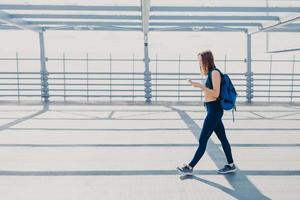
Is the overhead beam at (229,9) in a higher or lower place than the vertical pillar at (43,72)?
higher

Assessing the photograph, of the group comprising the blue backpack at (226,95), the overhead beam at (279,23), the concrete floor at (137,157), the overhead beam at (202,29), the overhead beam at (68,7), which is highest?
the overhead beam at (68,7)

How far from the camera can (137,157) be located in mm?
5535

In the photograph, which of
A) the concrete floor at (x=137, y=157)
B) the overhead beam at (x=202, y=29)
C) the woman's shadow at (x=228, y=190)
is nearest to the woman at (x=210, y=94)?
the woman's shadow at (x=228, y=190)

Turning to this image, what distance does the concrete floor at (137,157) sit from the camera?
4.12 meters

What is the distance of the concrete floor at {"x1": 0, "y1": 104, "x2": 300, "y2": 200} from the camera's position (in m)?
4.12

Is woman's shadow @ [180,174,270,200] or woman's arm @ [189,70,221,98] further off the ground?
woman's arm @ [189,70,221,98]

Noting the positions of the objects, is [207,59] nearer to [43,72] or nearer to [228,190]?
[228,190]

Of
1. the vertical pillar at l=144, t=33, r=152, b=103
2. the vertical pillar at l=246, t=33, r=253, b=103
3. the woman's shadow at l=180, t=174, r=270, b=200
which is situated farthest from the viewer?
the vertical pillar at l=246, t=33, r=253, b=103

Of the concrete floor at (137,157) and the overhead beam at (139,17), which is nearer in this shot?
the concrete floor at (137,157)

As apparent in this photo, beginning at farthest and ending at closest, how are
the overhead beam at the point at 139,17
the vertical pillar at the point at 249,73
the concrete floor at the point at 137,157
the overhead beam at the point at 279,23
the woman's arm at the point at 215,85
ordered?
1. the vertical pillar at the point at 249,73
2. the overhead beam at the point at 139,17
3. the overhead beam at the point at 279,23
4. the woman's arm at the point at 215,85
5. the concrete floor at the point at 137,157

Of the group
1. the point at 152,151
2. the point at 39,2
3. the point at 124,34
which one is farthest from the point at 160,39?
the point at 152,151

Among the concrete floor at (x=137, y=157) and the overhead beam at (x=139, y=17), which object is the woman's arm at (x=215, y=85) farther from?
the overhead beam at (x=139, y=17)

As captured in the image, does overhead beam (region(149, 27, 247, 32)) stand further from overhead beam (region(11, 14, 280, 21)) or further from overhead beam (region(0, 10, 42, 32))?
overhead beam (region(0, 10, 42, 32))

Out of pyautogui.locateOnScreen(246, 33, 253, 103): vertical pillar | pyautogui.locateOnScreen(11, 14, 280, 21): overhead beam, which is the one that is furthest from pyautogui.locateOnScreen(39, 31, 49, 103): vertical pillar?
pyautogui.locateOnScreen(246, 33, 253, 103): vertical pillar
